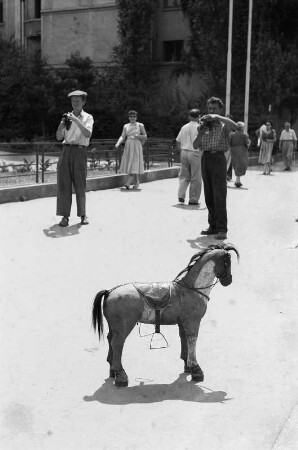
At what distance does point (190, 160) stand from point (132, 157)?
3149 millimetres

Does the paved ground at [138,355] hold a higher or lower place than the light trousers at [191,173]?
lower

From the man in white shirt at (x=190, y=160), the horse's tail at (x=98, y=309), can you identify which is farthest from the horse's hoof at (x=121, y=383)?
the man in white shirt at (x=190, y=160)

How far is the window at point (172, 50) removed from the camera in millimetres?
40562

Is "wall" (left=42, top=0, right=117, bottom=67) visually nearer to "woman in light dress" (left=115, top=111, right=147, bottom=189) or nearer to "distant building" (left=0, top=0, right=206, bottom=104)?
"distant building" (left=0, top=0, right=206, bottom=104)

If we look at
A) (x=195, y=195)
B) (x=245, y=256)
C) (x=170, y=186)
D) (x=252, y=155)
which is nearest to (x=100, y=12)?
(x=252, y=155)

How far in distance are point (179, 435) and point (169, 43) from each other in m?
38.3

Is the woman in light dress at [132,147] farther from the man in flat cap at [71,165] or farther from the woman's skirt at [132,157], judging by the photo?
the man in flat cap at [71,165]

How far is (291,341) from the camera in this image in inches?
222

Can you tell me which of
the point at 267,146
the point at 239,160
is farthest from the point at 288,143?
the point at 239,160

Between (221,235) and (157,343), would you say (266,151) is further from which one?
(157,343)

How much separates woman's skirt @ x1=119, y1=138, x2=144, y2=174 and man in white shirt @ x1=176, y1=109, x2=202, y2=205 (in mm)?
2861

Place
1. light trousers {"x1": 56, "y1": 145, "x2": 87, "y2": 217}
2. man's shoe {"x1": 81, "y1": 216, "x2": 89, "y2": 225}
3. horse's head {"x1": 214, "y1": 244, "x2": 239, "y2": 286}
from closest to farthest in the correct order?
horse's head {"x1": 214, "y1": 244, "x2": 239, "y2": 286}
light trousers {"x1": 56, "y1": 145, "x2": 87, "y2": 217}
man's shoe {"x1": 81, "y1": 216, "x2": 89, "y2": 225}

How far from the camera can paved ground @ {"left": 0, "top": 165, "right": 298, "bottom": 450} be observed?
13.3 feet

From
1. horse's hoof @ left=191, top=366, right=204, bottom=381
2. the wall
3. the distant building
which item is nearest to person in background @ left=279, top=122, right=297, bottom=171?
the distant building
